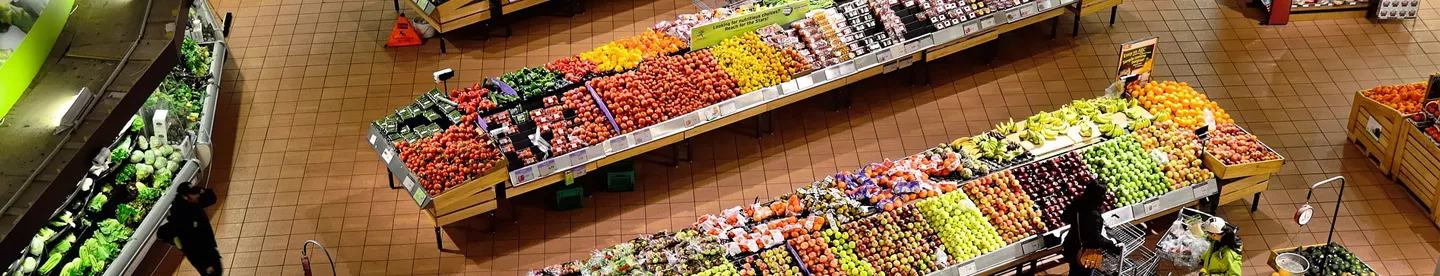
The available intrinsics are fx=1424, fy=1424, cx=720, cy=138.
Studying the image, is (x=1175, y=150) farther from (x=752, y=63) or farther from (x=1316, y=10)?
(x=1316, y=10)

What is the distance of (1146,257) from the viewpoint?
1013 centimetres

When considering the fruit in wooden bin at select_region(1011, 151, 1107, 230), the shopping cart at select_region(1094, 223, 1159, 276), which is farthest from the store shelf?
the shopping cart at select_region(1094, 223, 1159, 276)

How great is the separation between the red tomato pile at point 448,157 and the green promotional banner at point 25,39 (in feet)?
7.97

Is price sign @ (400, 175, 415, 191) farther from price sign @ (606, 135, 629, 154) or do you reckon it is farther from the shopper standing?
the shopper standing

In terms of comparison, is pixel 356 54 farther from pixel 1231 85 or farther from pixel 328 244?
pixel 1231 85

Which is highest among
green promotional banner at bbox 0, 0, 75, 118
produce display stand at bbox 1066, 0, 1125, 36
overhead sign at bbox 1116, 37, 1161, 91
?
green promotional banner at bbox 0, 0, 75, 118

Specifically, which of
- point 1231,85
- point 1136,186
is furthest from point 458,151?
point 1231,85

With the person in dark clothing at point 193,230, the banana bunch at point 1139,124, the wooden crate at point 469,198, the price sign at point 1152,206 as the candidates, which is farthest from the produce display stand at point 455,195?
the banana bunch at point 1139,124

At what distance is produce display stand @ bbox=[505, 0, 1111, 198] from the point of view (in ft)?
34.7

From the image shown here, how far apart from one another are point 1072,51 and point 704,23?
379cm

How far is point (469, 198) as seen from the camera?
10.3 m

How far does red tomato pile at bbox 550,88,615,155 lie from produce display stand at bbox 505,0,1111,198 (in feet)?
0.25

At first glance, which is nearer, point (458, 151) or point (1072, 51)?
point (458, 151)

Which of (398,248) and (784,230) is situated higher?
(784,230)
